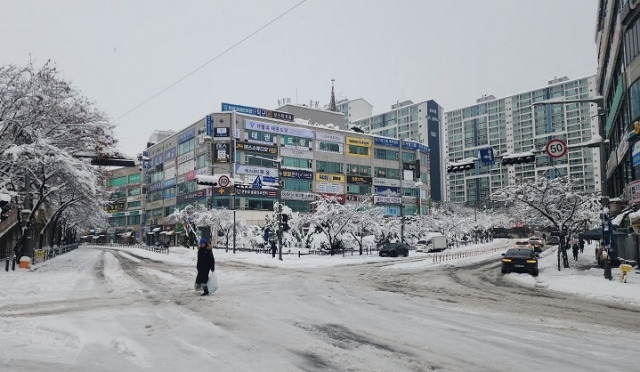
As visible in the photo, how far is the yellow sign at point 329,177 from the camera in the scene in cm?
7988

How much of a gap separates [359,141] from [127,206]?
5624cm

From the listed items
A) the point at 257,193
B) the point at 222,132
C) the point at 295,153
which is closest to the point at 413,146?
the point at 295,153

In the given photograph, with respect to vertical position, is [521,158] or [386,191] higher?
[386,191]

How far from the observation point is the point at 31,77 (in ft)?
72.8

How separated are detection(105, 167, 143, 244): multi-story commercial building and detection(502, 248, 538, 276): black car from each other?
292 ft

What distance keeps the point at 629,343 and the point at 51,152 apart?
76.4 feet

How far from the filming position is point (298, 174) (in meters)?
77.3

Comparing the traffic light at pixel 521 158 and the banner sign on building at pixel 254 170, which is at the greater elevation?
the banner sign on building at pixel 254 170

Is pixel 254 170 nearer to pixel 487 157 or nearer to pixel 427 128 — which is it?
pixel 487 157

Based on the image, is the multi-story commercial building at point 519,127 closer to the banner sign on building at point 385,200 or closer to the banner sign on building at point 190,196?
the banner sign on building at point 385,200

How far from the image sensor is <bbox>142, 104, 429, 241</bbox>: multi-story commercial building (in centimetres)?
7212

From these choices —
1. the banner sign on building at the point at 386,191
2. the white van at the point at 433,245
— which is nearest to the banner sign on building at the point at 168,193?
the banner sign on building at the point at 386,191

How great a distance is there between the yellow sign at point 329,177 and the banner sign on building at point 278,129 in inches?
275

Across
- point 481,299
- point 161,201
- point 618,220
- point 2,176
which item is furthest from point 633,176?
point 161,201
